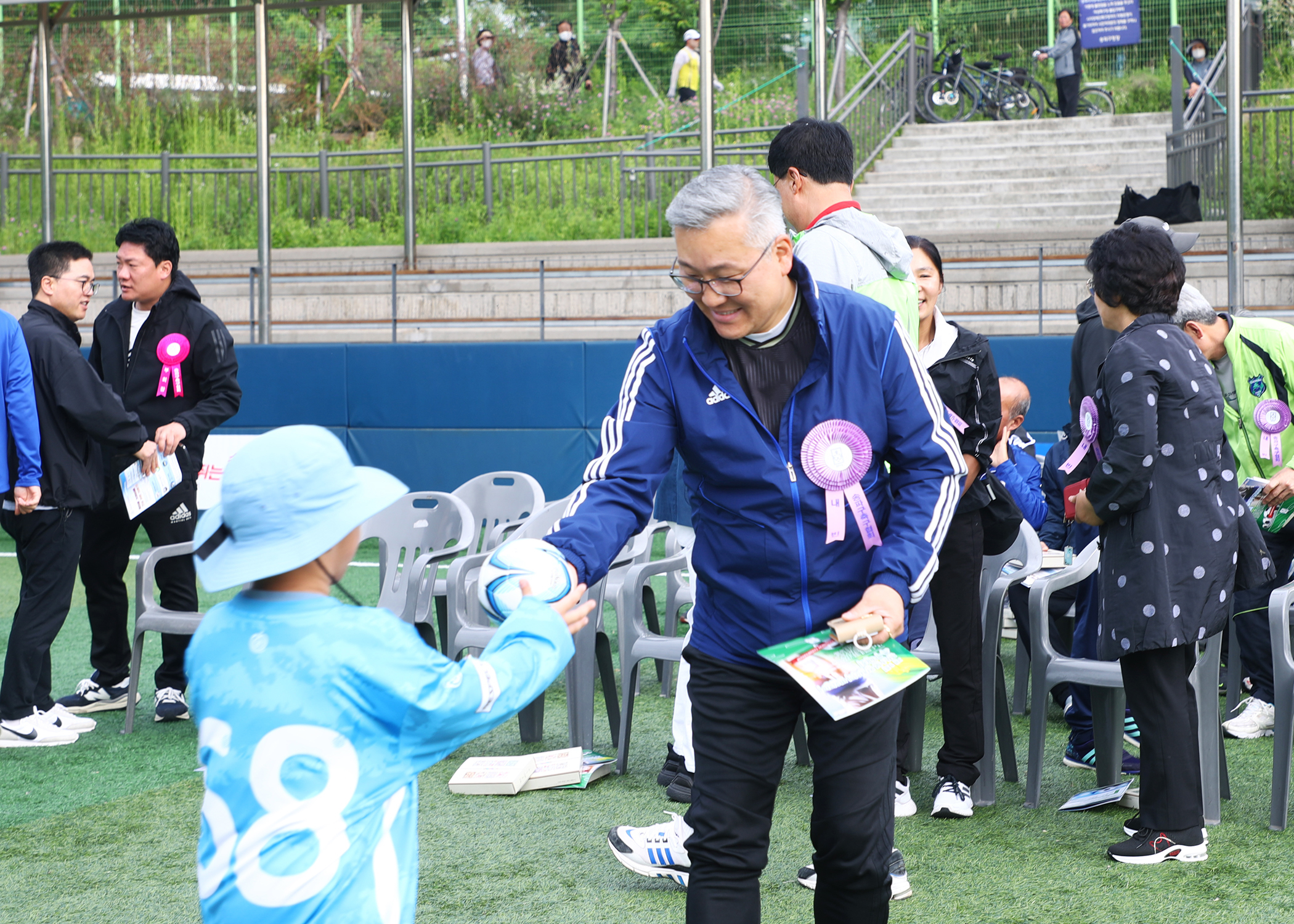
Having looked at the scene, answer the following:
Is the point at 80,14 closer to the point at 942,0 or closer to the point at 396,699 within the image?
the point at 396,699

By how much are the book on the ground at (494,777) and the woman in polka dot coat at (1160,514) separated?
195cm

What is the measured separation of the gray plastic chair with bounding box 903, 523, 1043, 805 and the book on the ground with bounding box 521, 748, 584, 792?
1.13 meters

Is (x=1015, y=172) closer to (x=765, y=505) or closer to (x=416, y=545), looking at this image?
(x=416, y=545)

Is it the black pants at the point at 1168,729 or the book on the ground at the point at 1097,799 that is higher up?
the black pants at the point at 1168,729

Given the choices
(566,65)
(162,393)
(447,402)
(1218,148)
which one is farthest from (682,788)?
(566,65)

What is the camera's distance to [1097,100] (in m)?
17.9

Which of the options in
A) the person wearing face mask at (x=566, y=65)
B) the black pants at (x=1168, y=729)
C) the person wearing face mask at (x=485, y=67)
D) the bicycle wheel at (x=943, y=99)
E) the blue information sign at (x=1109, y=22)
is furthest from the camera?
the person wearing face mask at (x=566, y=65)

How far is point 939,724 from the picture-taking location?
520 cm

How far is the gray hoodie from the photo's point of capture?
133 inches

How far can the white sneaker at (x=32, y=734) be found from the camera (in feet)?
16.3

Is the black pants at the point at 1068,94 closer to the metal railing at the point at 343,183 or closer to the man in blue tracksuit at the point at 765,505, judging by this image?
the metal railing at the point at 343,183

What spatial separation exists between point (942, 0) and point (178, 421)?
19.0m

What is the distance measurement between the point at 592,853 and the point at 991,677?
1476 millimetres

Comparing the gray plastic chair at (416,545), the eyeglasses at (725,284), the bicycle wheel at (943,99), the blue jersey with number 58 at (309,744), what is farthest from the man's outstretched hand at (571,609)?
the bicycle wheel at (943,99)
